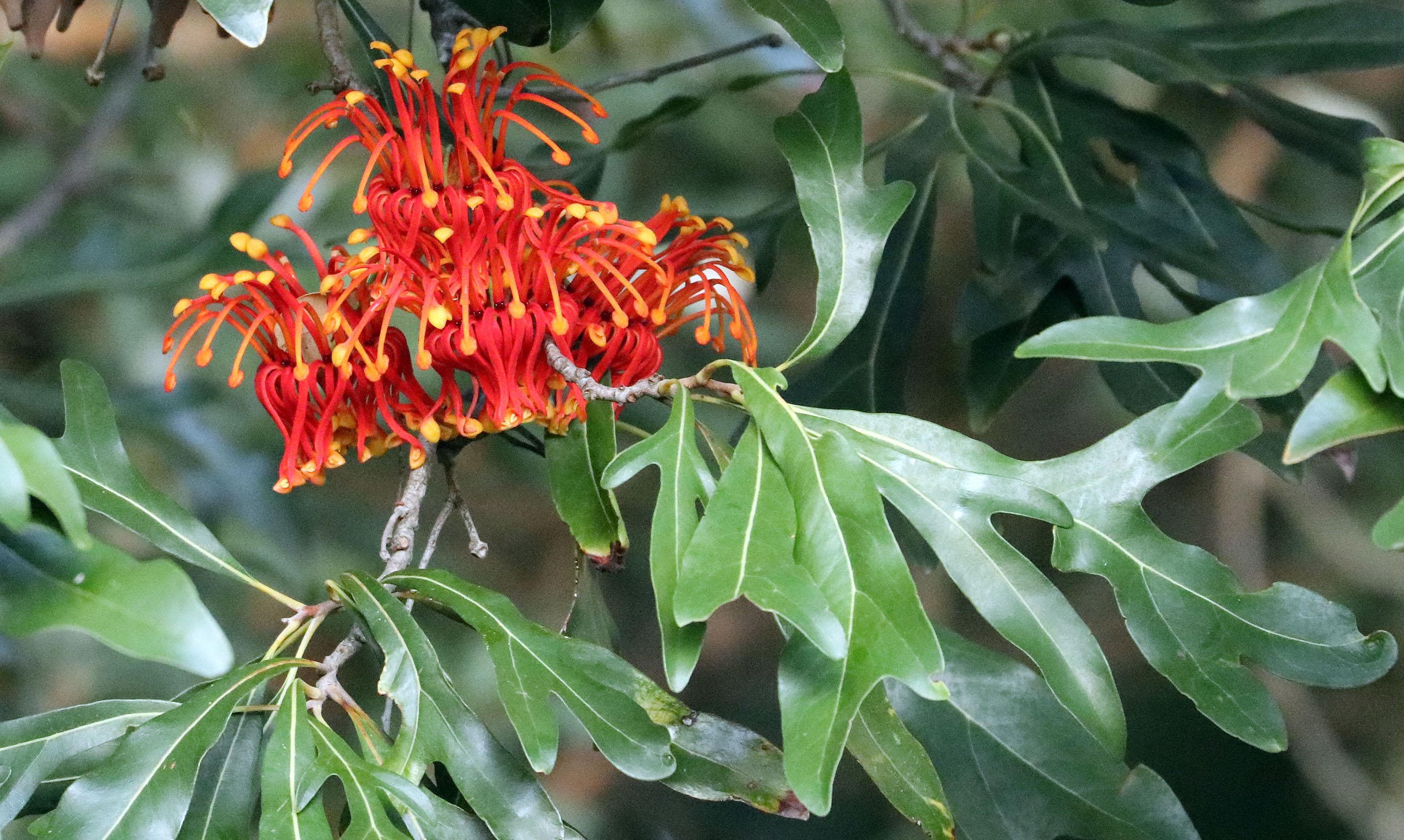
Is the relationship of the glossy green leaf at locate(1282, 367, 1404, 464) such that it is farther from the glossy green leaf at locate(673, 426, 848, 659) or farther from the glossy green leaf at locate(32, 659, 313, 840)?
the glossy green leaf at locate(32, 659, 313, 840)

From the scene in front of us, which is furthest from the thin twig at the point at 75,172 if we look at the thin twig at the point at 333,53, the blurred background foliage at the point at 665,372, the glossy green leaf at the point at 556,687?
the glossy green leaf at the point at 556,687

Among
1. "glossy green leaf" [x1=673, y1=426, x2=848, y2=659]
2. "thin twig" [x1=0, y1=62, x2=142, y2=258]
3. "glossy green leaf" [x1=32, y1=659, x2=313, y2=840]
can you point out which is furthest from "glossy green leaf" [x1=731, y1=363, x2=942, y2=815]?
"thin twig" [x1=0, y1=62, x2=142, y2=258]

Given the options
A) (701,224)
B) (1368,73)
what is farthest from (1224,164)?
(701,224)

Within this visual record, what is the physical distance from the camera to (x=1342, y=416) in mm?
358

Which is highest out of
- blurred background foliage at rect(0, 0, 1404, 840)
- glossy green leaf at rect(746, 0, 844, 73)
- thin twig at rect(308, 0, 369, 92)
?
glossy green leaf at rect(746, 0, 844, 73)

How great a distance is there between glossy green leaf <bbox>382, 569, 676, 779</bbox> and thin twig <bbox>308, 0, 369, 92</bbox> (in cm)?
26

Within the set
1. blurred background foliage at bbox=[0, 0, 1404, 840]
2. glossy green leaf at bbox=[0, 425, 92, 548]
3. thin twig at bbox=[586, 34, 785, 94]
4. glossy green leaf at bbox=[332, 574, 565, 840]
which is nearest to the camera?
glossy green leaf at bbox=[0, 425, 92, 548]

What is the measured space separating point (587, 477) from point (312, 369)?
0.14 meters

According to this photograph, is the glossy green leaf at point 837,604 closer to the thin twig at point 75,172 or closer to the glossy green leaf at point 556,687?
the glossy green leaf at point 556,687

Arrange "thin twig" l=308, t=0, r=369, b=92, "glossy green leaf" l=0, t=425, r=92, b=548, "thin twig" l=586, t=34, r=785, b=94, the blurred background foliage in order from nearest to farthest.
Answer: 1. "glossy green leaf" l=0, t=425, r=92, b=548
2. "thin twig" l=308, t=0, r=369, b=92
3. "thin twig" l=586, t=34, r=785, b=94
4. the blurred background foliage

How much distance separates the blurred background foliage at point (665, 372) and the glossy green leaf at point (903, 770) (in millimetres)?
448

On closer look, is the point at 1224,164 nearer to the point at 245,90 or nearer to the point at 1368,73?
the point at 1368,73

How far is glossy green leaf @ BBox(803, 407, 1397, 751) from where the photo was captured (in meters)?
0.43

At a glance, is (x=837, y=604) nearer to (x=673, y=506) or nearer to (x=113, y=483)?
(x=673, y=506)
